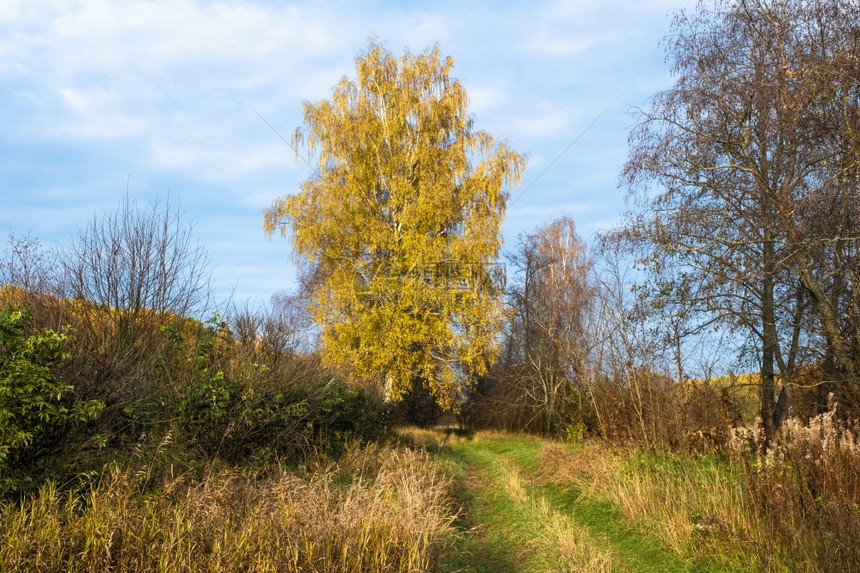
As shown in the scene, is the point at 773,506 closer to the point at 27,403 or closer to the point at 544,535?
the point at 544,535

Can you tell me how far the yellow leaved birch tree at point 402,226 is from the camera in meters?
20.9

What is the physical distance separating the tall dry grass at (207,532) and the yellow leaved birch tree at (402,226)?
46.2 feet

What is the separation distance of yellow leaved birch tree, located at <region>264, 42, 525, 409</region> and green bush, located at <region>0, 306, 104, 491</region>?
14.0 meters

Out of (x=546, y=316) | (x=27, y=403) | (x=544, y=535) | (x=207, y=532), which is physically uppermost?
(x=546, y=316)

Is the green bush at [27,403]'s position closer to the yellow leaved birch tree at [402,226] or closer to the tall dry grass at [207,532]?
the tall dry grass at [207,532]

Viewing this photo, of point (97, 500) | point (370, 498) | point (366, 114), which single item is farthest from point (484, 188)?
point (97, 500)

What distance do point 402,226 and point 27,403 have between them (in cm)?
1714

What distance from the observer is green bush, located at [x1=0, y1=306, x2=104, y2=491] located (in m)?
5.31

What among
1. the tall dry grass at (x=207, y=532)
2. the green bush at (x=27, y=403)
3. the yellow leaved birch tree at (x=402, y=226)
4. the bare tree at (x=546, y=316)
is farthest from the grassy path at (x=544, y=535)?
the bare tree at (x=546, y=316)

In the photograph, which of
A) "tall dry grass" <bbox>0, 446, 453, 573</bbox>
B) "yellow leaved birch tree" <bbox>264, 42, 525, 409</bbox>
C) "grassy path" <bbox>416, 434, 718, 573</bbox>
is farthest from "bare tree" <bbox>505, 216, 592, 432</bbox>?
"tall dry grass" <bbox>0, 446, 453, 573</bbox>

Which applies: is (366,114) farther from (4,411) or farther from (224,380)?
(4,411)

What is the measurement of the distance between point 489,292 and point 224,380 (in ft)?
45.2

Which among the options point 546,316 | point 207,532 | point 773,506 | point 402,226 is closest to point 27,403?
point 207,532

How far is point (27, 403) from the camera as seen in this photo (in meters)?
5.42
